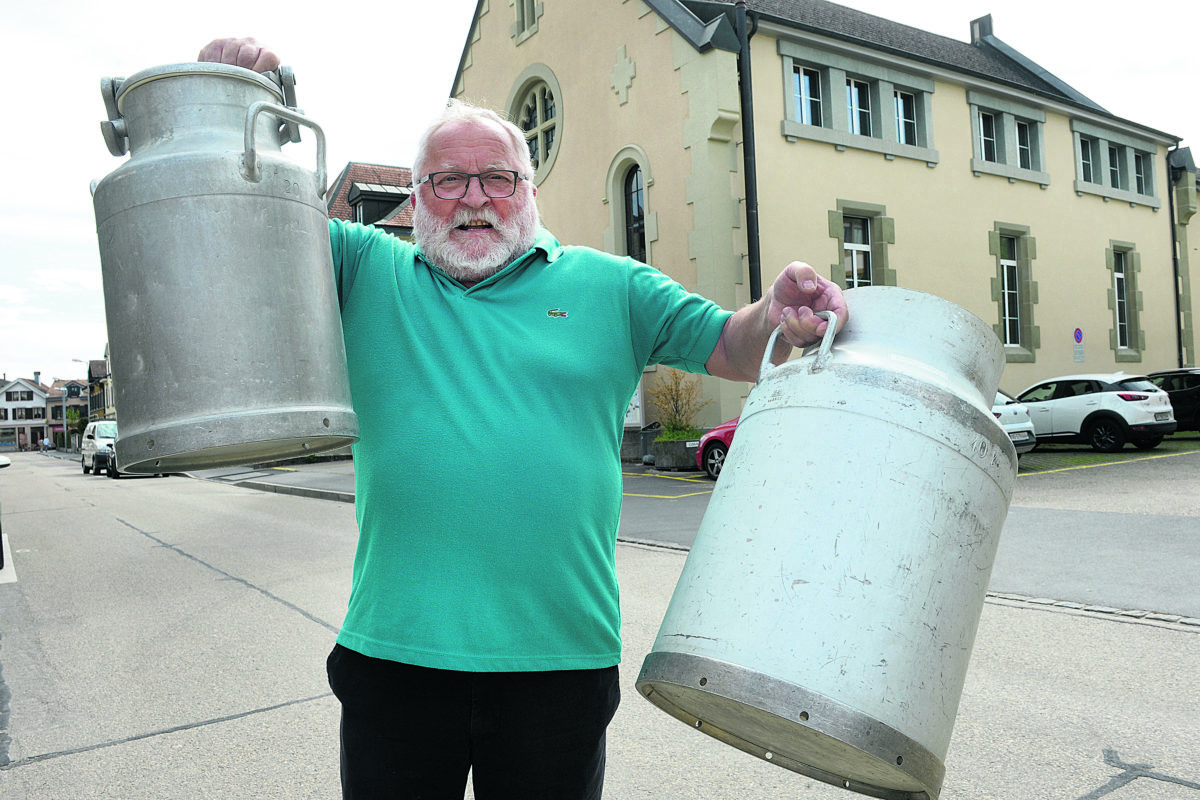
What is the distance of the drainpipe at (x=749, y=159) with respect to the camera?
52.6 feet

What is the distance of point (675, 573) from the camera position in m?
7.11

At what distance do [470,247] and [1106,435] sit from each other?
17.0 metres

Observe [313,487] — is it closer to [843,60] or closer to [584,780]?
[843,60]

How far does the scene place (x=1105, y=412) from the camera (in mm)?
16141

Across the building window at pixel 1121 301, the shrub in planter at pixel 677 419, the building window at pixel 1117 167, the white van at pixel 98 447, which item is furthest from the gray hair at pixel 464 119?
the white van at pixel 98 447

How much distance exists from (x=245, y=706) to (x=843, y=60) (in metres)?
16.7

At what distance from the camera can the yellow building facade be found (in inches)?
656

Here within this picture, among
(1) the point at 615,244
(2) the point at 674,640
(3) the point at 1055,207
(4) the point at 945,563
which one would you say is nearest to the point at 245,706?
(2) the point at 674,640

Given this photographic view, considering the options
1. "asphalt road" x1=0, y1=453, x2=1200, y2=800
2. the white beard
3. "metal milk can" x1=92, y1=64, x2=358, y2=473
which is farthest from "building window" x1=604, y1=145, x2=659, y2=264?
"metal milk can" x1=92, y1=64, x2=358, y2=473

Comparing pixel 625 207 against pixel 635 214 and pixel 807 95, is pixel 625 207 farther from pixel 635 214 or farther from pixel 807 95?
pixel 807 95

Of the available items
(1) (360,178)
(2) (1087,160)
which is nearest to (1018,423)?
(2) (1087,160)

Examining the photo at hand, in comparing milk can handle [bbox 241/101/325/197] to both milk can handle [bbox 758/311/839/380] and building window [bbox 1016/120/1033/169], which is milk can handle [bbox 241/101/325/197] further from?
building window [bbox 1016/120/1033/169]

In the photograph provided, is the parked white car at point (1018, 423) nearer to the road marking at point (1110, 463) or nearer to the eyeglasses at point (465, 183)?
the road marking at point (1110, 463)

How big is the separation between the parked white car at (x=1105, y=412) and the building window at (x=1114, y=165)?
765 cm
